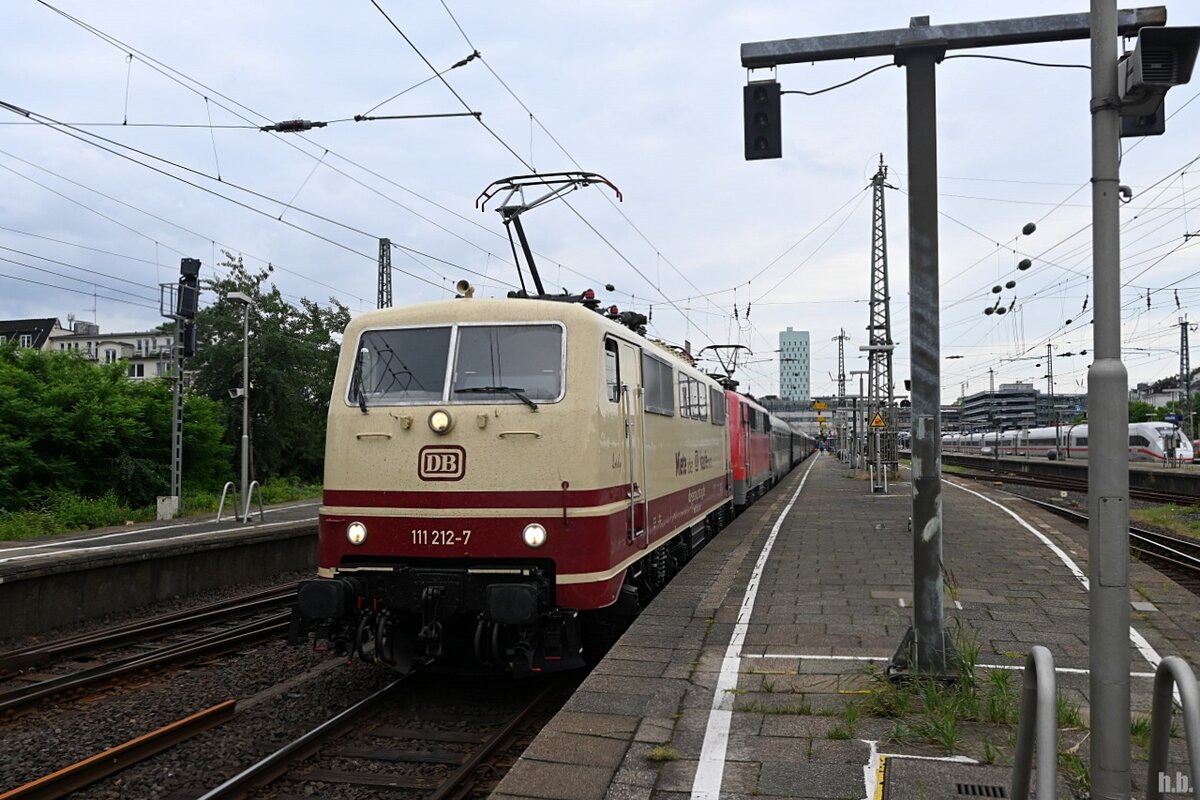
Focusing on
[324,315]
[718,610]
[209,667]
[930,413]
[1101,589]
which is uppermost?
[324,315]

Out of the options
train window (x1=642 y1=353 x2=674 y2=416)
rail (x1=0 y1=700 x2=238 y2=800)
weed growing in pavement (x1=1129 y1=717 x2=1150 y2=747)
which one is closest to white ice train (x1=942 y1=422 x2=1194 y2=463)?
train window (x1=642 y1=353 x2=674 y2=416)

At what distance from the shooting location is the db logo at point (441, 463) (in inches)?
263

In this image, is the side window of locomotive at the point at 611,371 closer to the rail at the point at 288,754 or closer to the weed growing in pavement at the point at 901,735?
the rail at the point at 288,754

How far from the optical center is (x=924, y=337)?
6180 millimetres

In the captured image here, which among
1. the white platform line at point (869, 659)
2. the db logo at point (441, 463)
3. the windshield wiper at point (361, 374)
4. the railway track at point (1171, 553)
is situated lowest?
the railway track at point (1171, 553)

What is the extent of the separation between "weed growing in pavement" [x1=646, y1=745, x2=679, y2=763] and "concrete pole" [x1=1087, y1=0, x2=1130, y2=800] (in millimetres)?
1973

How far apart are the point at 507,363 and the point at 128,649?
17.3ft

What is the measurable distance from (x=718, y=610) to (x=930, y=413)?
310 centimetres

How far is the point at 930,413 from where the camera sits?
241 inches

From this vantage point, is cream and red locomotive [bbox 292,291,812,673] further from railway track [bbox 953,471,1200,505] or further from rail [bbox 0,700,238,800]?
railway track [bbox 953,471,1200,505]

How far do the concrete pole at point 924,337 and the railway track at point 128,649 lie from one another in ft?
21.6

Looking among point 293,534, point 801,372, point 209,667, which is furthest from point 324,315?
point 801,372

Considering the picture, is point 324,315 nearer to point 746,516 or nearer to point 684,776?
point 746,516

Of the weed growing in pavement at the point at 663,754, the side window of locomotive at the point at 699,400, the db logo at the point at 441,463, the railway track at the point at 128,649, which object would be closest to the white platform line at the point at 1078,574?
the weed growing in pavement at the point at 663,754
